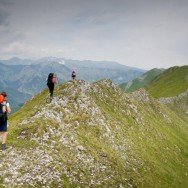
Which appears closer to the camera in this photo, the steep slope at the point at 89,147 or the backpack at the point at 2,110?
the steep slope at the point at 89,147

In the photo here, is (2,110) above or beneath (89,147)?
above

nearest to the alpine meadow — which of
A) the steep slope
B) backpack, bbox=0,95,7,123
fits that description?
the steep slope

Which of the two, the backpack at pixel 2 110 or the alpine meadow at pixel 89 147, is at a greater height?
the backpack at pixel 2 110

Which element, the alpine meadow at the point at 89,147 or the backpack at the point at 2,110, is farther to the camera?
the backpack at the point at 2,110

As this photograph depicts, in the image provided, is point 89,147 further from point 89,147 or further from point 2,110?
point 2,110

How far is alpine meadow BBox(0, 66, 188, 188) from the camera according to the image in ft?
79.7

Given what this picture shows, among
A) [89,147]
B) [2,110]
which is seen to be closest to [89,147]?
[89,147]

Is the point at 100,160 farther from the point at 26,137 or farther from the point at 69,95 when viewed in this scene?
the point at 69,95

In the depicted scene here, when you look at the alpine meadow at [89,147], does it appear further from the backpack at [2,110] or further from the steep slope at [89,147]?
the backpack at [2,110]

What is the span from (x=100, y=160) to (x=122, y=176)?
9.87ft

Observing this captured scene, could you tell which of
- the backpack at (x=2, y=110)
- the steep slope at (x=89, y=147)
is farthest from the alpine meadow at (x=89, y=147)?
the backpack at (x=2, y=110)

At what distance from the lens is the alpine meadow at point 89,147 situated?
24297 millimetres

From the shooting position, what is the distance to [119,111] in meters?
49.3

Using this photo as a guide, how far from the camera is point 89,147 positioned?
31859 millimetres
